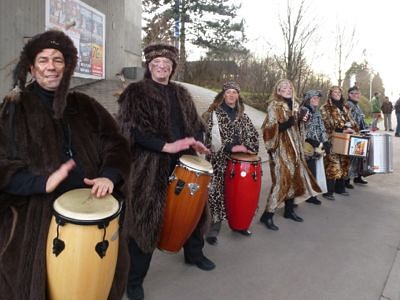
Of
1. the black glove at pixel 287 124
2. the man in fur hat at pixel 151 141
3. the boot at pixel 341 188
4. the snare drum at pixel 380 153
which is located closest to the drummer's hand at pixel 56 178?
the man in fur hat at pixel 151 141

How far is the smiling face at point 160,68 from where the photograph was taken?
307 centimetres

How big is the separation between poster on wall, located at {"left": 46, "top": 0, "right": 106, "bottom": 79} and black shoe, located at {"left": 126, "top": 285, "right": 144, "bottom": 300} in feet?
26.6

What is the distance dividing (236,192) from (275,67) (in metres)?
16.3

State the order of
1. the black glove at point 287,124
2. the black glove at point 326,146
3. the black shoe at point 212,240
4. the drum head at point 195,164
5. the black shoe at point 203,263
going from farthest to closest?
the black glove at point 326,146
the black glove at point 287,124
the black shoe at point 212,240
the black shoe at point 203,263
the drum head at point 195,164

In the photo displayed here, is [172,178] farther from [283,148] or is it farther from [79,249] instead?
[283,148]

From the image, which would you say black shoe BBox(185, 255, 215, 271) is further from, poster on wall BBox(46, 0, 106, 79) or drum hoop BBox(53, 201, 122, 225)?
poster on wall BBox(46, 0, 106, 79)

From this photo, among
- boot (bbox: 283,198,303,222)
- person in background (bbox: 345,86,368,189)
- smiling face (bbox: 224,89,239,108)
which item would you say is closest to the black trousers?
smiling face (bbox: 224,89,239,108)

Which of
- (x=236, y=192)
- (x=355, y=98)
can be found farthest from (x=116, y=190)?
(x=355, y=98)

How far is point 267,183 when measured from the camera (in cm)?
725

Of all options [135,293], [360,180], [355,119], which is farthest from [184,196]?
[360,180]

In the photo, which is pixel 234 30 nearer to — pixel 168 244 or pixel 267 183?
pixel 267 183

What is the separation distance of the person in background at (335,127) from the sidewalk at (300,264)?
92cm

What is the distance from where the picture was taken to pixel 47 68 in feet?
6.49

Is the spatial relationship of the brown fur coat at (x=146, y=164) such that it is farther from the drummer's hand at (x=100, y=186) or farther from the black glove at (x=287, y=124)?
the black glove at (x=287, y=124)
